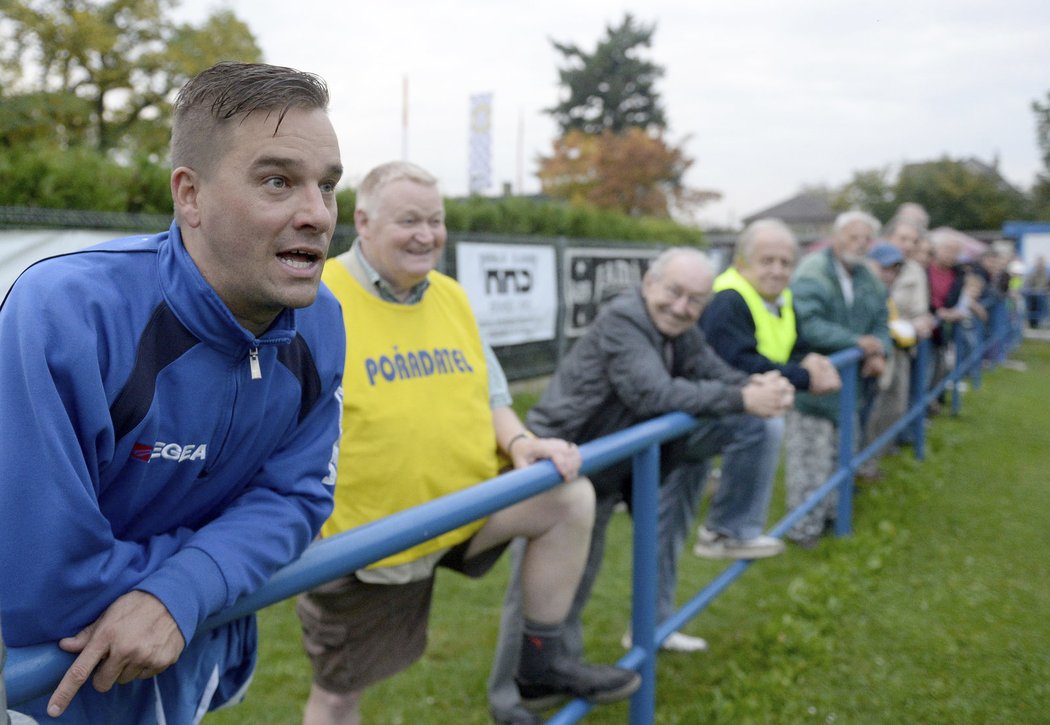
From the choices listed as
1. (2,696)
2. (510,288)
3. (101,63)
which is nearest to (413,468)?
(2,696)

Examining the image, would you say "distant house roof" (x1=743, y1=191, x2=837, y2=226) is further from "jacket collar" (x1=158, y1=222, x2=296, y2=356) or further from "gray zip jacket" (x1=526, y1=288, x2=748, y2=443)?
"jacket collar" (x1=158, y1=222, x2=296, y2=356)

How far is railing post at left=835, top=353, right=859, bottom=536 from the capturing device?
4547 mm

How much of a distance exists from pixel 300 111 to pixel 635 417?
191 cm

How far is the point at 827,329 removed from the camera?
4617mm

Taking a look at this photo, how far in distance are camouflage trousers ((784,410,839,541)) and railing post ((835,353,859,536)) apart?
0.11m

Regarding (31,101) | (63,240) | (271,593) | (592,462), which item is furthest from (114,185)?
(31,101)

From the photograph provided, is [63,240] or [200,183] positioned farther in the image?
[63,240]

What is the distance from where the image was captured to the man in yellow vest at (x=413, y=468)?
84.0 inches

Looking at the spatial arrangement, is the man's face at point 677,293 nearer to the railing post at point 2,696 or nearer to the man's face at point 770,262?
the man's face at point 770,262

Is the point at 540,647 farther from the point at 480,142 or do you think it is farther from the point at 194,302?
the point at 480,142

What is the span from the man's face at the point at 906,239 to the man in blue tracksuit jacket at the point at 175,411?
19.6 feet

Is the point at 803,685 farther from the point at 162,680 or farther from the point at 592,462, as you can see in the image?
the point at 162,680

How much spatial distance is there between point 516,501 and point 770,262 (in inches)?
98.0

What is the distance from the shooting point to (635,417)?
116 inches
